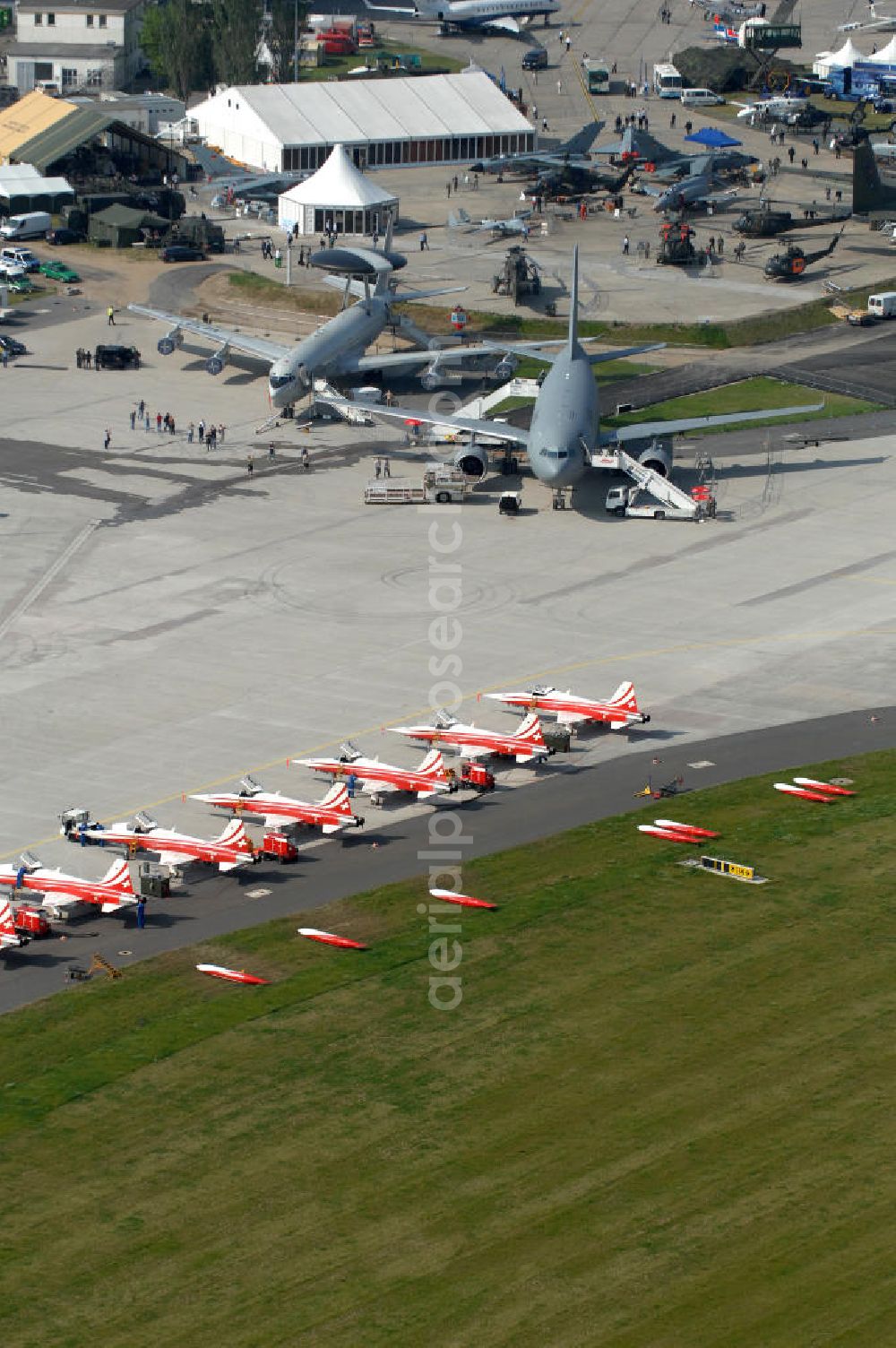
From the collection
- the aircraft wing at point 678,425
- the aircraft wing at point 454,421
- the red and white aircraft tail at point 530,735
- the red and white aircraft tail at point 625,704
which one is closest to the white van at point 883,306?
the aircraft wing at point 678,425

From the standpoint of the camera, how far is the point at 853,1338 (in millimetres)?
60281

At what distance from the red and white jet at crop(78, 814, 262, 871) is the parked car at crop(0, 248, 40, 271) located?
366ft

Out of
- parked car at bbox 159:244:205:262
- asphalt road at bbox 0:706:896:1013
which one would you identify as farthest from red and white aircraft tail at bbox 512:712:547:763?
parked car at bbox 159:244:205:262

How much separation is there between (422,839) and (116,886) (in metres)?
14.1

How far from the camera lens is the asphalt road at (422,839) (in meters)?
83.1

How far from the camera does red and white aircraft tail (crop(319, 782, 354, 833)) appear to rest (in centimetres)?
9156

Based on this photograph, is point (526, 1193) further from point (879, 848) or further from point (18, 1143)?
point (879, 848)

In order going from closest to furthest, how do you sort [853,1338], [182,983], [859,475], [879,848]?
[853,1338] < [182,983] < [879,848] < [859,475]

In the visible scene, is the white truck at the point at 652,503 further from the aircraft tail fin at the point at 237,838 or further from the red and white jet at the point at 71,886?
the red and white jet at the point at 71,886

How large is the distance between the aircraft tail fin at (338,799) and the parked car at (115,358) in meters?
81.6

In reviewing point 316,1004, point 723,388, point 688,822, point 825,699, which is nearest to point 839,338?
point 723,388

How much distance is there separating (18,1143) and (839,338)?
400ft

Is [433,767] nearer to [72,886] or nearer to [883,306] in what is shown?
[72,886]

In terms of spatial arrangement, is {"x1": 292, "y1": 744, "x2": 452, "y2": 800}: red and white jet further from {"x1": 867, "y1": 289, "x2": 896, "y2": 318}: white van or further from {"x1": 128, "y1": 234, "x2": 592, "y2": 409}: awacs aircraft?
{"x1": 867, "y1": 289, "x2": 896, "y2": 318}: white van
